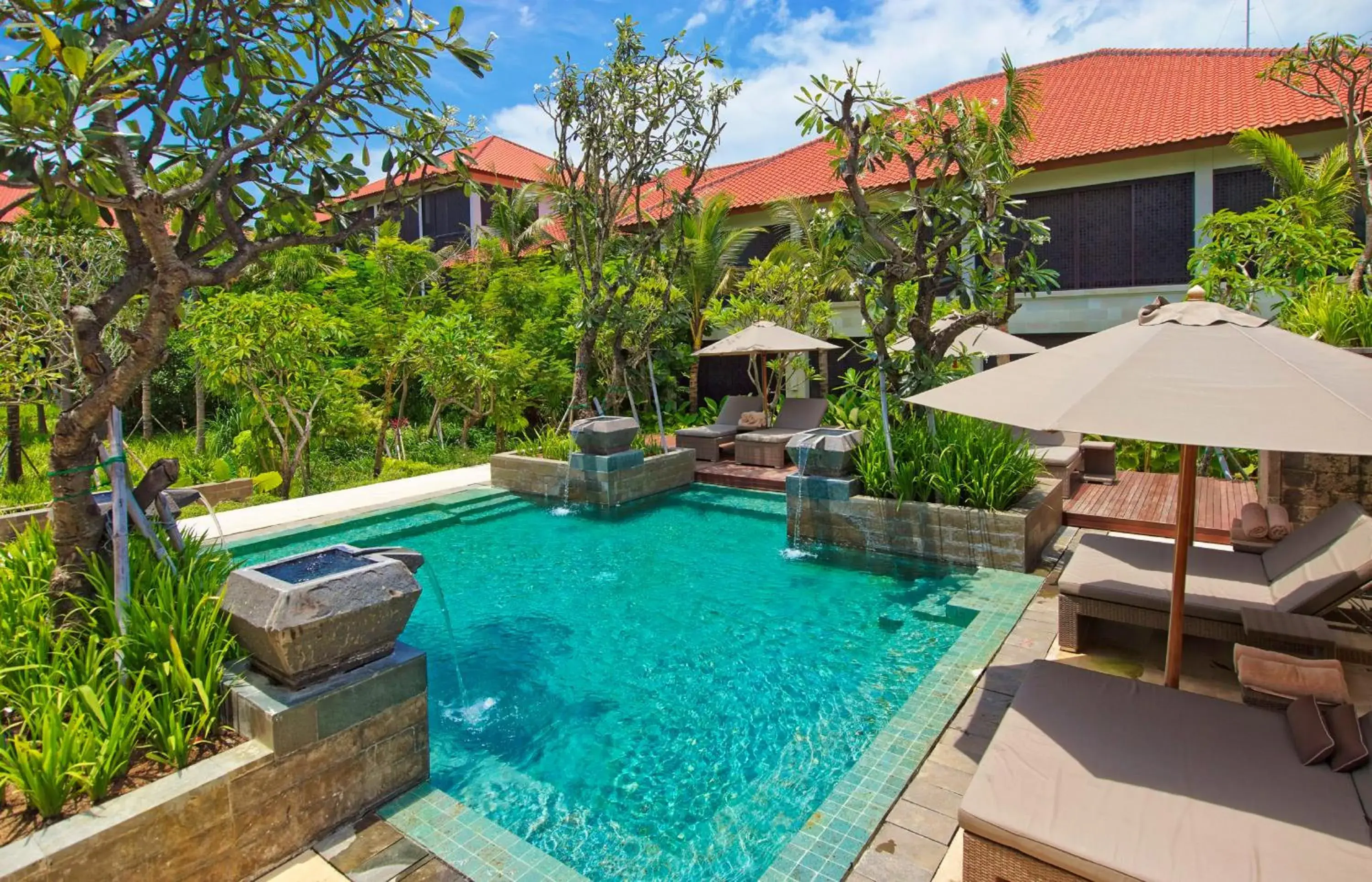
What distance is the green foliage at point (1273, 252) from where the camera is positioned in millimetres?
8844

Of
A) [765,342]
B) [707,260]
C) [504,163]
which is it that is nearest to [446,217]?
[504,163]

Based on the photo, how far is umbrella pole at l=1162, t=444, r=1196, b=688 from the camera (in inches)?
140

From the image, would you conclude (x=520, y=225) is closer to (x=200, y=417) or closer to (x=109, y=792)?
(x=200, y=417)

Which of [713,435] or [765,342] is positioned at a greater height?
[765,342]

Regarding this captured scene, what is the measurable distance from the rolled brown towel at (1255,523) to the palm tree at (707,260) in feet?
39.1

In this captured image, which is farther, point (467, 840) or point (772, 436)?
point (772, 436)

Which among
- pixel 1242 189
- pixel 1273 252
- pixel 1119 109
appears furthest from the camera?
pixel 1119 109

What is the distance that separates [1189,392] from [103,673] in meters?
4.81

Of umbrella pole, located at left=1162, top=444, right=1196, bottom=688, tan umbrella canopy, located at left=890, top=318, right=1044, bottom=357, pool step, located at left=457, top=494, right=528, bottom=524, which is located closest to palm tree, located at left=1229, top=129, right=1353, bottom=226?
tan umbrella canopy, located at left=890, top=318, right=1044, bottom=357

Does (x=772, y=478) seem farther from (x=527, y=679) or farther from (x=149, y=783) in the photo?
(x=149, y=783)

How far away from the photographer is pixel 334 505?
9.82 meters

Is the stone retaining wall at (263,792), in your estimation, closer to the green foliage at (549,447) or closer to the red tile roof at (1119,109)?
the green foliage at (549,447)

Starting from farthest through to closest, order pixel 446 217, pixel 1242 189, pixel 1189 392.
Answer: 1. pixel 446 217
2. pixel 1242 189
3. pixel 1189 392

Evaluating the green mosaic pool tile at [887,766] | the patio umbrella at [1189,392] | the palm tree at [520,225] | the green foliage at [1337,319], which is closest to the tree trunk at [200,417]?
the palm tree at [520,225]
